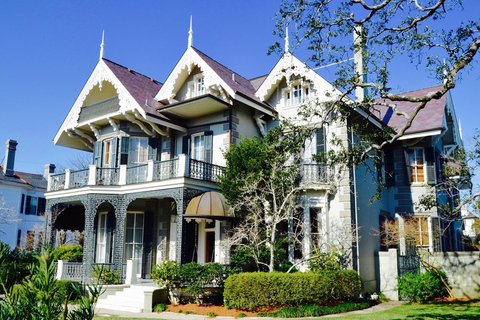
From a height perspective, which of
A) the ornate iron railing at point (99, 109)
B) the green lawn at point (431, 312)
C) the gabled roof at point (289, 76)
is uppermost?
the gabled roof at point (289, 76)

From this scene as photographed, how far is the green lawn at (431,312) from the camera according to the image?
498 inches

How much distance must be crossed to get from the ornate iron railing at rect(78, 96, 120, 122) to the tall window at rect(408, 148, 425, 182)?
15.3 metres

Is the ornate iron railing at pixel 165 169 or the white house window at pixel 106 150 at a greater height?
the white house window at pixel 106 150

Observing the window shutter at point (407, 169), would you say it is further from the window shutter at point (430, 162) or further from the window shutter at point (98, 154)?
the window shutter at point (98, 154)

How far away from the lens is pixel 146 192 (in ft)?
62.0

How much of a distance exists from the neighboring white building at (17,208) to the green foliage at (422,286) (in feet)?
93.3

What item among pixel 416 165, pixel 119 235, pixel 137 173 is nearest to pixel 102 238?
pixel 119 235

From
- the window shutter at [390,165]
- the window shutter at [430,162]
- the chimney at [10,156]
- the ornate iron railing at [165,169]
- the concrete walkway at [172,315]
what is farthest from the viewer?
the chimney at [10,156]

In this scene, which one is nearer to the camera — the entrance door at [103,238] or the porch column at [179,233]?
the porch column at [179,233]

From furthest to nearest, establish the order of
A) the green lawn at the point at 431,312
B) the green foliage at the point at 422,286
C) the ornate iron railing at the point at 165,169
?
the ornate iron railing at the point at 165,169 → the green foliage at the point at 422,286 → the green lawn at the point at 431,312

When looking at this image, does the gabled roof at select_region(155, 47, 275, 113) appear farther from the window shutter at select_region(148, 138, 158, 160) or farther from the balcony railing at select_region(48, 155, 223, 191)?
the balcony railing at select_region(48, 155, 223, 191)

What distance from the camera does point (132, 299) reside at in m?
16.3

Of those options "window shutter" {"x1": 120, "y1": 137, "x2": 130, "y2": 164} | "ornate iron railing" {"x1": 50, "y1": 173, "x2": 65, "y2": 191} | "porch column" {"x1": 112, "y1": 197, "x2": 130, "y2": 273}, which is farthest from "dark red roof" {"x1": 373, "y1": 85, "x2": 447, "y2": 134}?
"ornate iron railing" {"x1": 50, "y1": 173, "x2": 65, "y2": 191}

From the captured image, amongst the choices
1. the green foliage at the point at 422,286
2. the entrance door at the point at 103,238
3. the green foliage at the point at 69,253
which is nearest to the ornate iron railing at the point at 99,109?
the entrance door at the point at 103,238
